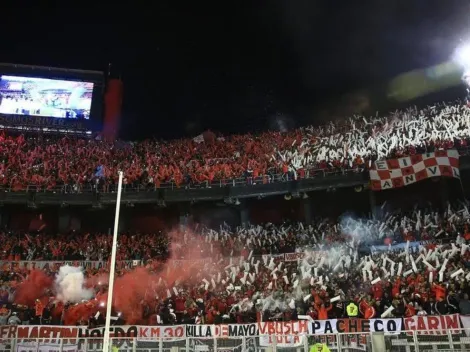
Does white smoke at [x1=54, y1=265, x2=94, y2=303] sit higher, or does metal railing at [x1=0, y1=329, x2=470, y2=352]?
white smoke at [x1=54, y1=265, x2=94, y2=303]

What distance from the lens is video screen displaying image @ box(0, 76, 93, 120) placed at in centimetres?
4303

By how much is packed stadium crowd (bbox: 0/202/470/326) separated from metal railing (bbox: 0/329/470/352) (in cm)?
348

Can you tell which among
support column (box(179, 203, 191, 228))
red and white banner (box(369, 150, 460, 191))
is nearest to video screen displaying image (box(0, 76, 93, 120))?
support column (box(179, 203, 191, 228))

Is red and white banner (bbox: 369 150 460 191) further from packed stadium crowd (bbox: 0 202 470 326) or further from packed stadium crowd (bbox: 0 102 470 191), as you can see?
packed stadium crowd (bbox: 0 202 470 326)

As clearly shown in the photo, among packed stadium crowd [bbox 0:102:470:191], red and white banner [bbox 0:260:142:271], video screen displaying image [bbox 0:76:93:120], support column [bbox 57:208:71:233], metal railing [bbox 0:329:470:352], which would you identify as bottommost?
metal railing [bbox 0:329:470:352]

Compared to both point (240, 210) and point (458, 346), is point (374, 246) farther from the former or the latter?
point (458, 346)

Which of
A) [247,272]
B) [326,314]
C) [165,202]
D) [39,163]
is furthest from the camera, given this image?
[39,163]

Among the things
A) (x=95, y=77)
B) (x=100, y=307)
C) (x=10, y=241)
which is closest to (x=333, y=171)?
(x=100, y=307)

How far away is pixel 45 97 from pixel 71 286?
24.8 meters

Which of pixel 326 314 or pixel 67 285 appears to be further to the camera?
pixel 67 285

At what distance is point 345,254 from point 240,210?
38.1 ft

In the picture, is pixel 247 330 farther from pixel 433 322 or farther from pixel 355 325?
pixel 433 322

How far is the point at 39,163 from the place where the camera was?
116 ft

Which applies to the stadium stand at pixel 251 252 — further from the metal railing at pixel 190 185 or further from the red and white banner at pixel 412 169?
the red and white banner at pixel 412 169
